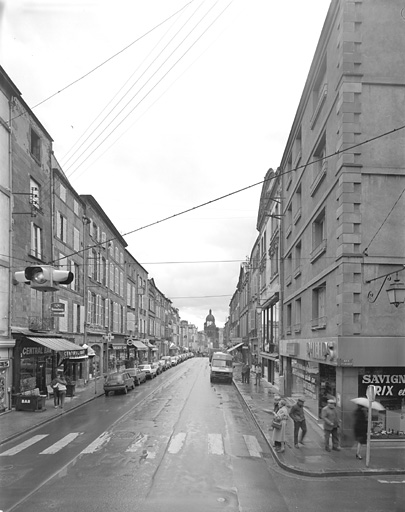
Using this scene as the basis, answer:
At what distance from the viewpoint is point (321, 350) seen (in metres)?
16.6

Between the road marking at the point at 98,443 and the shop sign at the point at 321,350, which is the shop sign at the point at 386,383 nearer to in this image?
the shop sign at the point at 321,350

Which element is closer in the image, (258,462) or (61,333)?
(258,462)

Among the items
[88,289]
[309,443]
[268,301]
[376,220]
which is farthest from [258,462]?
[88,289]

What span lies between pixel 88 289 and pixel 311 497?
32.0 m

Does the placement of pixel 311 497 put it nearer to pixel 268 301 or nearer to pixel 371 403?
pixel 371 403

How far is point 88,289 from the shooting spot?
129 ft

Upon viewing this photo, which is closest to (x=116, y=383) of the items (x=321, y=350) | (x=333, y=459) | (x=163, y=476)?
(x=321, y=350)

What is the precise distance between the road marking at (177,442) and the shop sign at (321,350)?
540 centimetres

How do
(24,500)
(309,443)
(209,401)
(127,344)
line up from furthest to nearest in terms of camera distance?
(127,344)
(209,401)
(309,443)
(24,500)

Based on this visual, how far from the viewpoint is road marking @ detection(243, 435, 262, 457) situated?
44.8 feet

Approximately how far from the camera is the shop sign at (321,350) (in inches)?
595

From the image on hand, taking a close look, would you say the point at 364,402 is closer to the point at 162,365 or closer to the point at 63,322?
the point at 63,322

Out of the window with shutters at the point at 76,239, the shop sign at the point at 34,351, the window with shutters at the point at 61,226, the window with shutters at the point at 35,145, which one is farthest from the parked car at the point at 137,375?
the window with shutters at the point at 35,145

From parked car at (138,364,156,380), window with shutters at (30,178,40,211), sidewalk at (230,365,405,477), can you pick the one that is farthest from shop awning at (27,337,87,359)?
sidewalk at (230,365,405,477)
